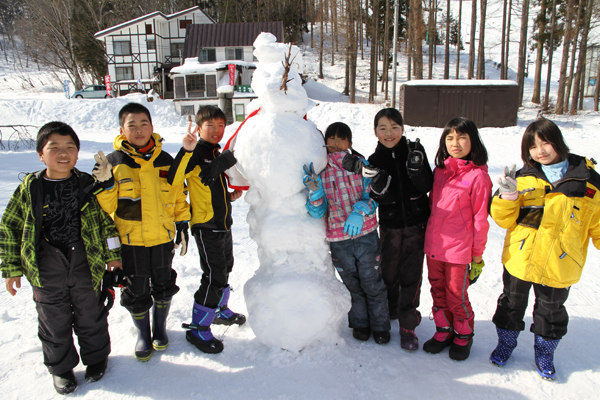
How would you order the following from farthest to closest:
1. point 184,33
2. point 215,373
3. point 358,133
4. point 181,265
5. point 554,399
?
point 184,33 < point 358,133 < point 181,265 < point 215,373 < point 554,399

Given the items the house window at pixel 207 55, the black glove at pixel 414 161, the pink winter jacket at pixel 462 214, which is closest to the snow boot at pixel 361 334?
the pink winter jacket at pixel 462 214

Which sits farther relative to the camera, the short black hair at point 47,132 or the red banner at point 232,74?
the red banner at point 232,74

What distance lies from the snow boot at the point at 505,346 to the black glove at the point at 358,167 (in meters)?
1.24

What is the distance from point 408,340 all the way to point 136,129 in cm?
219

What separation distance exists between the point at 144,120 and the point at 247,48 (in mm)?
23681

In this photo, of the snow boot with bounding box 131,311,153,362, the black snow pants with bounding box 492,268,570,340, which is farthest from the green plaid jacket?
the black snow pants with bounding box 492,268,570,340

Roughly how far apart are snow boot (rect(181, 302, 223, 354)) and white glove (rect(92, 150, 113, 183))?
3.28ft

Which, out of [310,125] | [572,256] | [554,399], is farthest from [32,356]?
[572,256]

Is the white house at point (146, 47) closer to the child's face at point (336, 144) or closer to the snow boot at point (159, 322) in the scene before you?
the snow boot at point (159, 322)

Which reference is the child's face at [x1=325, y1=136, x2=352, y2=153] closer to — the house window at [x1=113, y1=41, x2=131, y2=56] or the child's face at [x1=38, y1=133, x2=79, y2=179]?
the child's face at [x1=38, y1=133, x2=79, y2=179]

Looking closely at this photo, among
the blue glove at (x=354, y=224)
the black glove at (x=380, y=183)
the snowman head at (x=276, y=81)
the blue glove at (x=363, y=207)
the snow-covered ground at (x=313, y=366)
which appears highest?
the snowman head at (x=276, y=81)

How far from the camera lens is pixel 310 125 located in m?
2.22

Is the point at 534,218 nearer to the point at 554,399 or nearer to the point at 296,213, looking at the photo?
the point at 554,399

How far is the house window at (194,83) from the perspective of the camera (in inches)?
796
